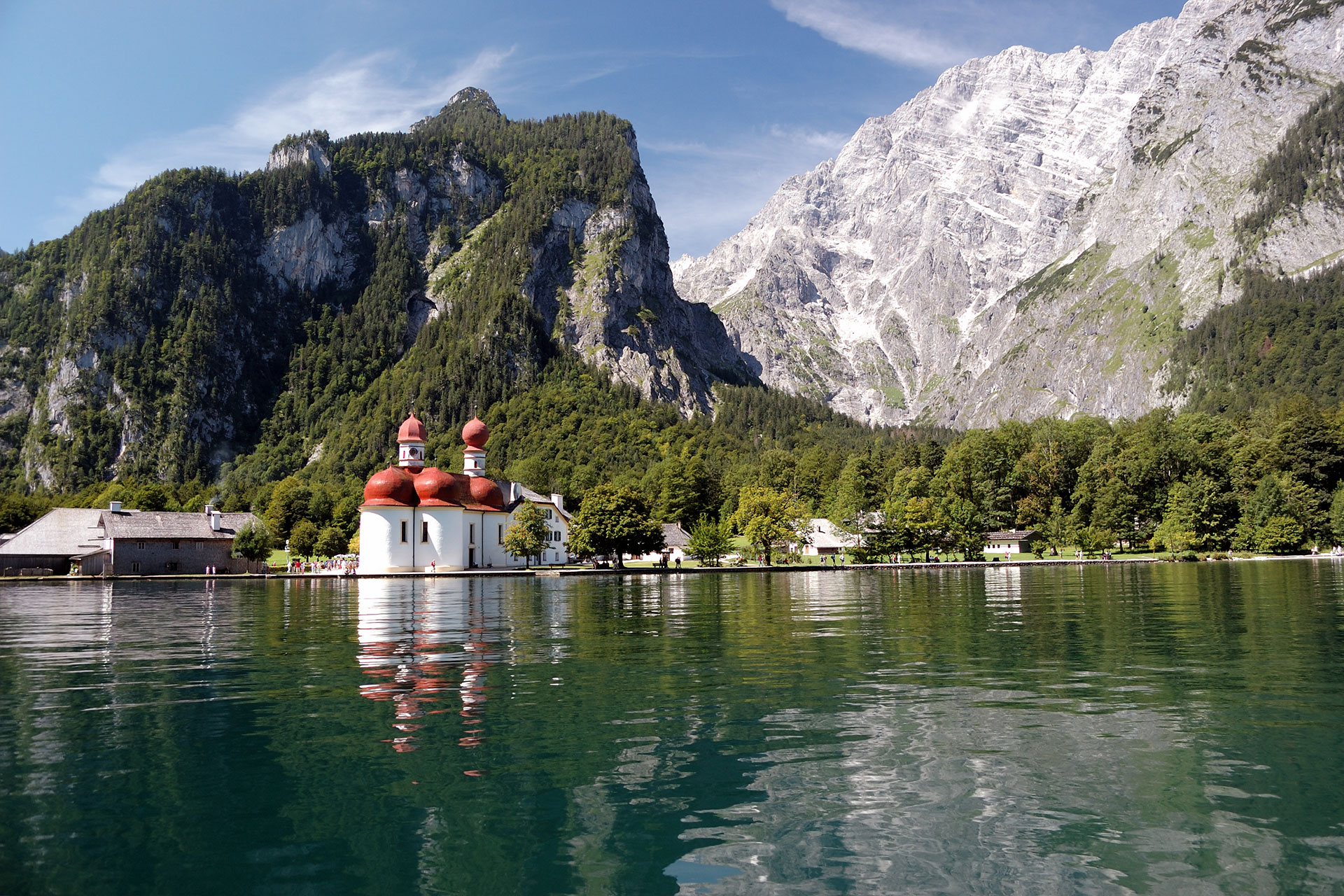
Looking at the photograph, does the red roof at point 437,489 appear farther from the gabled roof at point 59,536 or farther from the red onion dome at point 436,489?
the gabled roof at point 59,536

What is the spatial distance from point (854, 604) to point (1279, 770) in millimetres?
34413

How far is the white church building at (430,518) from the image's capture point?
334 ft

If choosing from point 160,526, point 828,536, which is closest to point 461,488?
point 160,526

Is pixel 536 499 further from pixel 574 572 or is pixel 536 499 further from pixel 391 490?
pixel 574 572

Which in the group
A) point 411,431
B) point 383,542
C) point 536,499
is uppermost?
point 411,431

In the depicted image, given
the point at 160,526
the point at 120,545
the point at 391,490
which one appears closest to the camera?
the point at 120,545

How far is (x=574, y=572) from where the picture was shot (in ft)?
330

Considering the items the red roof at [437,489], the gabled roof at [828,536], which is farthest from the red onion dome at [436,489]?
the gabled roof at [828,536]

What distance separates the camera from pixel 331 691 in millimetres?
20719

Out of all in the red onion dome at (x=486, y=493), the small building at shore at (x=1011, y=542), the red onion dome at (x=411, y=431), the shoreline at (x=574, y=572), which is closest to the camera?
the shoreline at (x=574, y=572)

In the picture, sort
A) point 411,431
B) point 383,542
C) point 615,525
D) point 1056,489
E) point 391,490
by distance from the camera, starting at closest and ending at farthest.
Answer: point 383,542, point 391,490, point 615,525, point 411,431, point 1056,489

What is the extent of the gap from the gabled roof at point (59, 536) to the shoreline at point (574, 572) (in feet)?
10.4

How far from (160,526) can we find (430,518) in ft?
104

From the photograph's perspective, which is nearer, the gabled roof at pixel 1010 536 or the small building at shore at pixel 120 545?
the small building at shore at pixel 120 545
